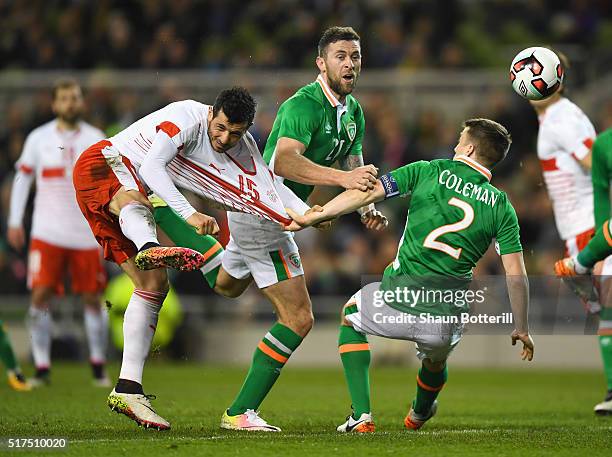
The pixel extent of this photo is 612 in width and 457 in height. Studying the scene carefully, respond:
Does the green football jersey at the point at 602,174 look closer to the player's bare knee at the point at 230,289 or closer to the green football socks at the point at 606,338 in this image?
the green football socks at the point at 606,338

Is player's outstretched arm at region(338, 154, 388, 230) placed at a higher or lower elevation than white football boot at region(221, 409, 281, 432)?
Result: higher

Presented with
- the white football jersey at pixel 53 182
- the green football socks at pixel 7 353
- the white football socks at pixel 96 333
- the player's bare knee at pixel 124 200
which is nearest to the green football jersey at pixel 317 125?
the player's bare knee at pixel 124 200

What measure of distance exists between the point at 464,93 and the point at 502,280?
8346mm

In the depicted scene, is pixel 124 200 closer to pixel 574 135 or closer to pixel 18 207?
pixel 574 135

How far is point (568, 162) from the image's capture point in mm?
9531

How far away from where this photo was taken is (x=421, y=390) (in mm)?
7367

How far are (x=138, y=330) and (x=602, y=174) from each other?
145 inches

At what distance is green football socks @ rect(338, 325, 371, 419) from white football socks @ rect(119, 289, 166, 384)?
1.21m

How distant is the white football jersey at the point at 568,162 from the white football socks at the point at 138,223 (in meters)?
3.79

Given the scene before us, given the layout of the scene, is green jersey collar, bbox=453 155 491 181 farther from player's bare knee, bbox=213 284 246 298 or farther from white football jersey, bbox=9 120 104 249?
white football jersey, bbox=9 120 104 249

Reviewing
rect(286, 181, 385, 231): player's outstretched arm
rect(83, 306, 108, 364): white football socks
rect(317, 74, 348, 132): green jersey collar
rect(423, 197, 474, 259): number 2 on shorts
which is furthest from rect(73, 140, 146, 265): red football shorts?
rect(83, 306, 108, 364): white football socks

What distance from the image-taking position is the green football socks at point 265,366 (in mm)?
7078

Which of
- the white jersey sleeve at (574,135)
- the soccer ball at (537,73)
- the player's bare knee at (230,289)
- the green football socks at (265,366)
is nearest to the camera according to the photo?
the green football socks at (265,366)

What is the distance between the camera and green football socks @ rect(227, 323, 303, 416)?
7078 millimetres
